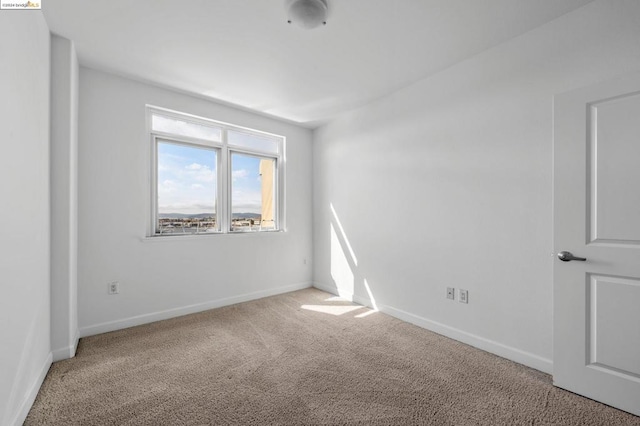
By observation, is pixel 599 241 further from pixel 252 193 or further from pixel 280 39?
pixel 252 193

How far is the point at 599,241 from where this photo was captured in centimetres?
184

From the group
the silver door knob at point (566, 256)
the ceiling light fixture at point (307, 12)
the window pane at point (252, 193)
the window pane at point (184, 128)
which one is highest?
the ceiling light fixture at point (307, 12)

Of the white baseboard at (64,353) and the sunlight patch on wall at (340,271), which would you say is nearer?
the white baseboard at (64,353)

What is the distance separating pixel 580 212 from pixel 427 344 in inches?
64.1

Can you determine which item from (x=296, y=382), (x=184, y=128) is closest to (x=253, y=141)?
(x=184, y=128)

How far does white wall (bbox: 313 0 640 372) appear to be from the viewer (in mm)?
2096

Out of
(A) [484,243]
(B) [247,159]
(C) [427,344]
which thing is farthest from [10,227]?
(A) [484,243]

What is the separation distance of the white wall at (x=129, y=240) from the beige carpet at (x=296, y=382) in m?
0.34

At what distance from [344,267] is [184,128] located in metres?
2.79

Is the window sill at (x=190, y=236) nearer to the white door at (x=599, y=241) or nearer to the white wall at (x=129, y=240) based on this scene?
the white wall at (x=129, y=240)

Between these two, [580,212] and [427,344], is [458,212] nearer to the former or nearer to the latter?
[580,212]

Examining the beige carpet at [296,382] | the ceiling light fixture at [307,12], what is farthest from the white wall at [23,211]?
the ceiling light fixture at [307,12]

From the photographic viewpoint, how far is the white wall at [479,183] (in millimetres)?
2096

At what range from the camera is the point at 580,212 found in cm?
189
